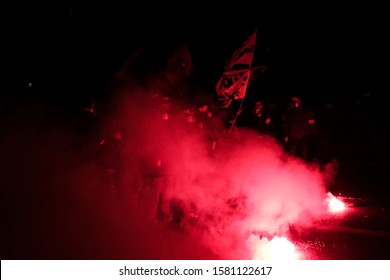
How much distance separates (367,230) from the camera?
6539 millimetres

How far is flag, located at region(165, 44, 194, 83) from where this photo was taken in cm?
910

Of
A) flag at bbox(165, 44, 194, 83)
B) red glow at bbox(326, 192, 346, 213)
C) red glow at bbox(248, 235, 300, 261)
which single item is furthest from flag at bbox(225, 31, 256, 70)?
red glow at bbox(248, 235, 300, 261)

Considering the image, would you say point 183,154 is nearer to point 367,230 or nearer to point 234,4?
point 367,230

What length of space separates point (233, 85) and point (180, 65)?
139 cm

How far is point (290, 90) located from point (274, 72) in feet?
3.64

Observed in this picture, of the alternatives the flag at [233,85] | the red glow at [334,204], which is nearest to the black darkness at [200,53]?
the flag at [233,85]

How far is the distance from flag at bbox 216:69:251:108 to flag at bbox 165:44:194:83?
0.93 m

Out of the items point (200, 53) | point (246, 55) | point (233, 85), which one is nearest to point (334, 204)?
point (233, 85)

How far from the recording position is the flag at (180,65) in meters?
9.10

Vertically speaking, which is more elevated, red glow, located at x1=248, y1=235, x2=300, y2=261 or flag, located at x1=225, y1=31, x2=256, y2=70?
flag, located at x1=225, y1=31, x2=256, y2=70

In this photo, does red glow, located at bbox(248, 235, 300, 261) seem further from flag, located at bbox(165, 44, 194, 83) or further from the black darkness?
flag, located at bbox(165, 44, 194, 83)

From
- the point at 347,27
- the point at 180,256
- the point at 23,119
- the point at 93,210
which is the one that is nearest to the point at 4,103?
the point at 23,119

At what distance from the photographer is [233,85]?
8.38m

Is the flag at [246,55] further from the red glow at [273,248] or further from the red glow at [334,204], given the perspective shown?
the red glow at [273,248]
